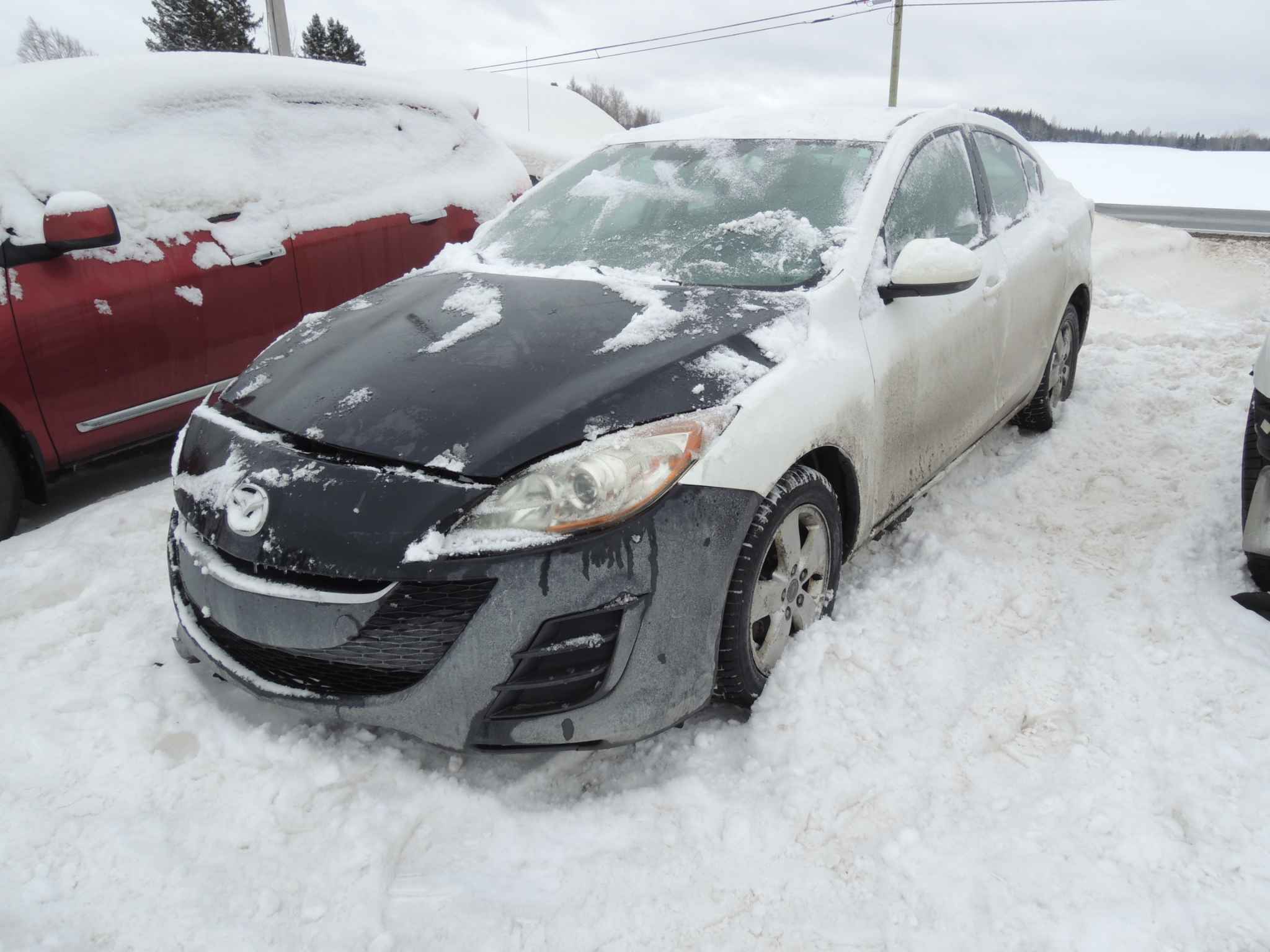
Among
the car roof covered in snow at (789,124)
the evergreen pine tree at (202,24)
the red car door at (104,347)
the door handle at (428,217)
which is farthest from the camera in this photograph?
the evergreen pine tree at (202,24)

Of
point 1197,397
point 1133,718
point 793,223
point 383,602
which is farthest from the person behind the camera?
point 1197,397

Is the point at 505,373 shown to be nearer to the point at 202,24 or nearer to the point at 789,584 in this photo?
the point at 789,584

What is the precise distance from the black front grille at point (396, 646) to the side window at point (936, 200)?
1.82 meters

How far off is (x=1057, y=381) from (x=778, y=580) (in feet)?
9.59

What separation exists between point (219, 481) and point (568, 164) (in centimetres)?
216

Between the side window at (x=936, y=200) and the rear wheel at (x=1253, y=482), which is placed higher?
the side window at (x=936, y=200)

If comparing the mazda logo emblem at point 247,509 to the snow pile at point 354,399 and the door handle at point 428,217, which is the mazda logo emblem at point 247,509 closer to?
the snow pile at point 354,399

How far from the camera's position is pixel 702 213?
2984 mm

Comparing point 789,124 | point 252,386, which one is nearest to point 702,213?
point 789,124

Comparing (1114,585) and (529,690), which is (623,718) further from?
(1114,585)

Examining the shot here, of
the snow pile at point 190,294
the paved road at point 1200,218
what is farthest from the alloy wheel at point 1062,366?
the paved road at point 1200,218

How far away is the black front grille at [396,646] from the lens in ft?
6.13

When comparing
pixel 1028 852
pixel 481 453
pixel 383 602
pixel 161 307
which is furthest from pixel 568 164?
pixel 1028 852

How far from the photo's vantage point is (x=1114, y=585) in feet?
9.91
